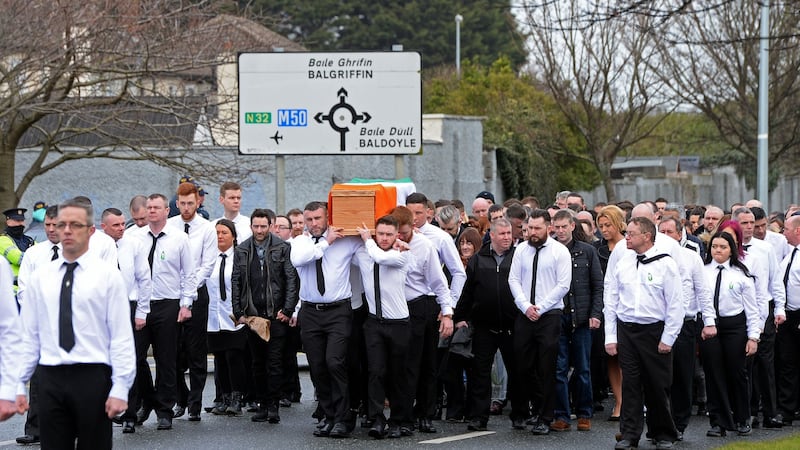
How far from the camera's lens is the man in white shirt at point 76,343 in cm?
699

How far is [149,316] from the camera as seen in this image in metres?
11.6

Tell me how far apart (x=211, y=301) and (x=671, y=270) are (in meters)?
4.87

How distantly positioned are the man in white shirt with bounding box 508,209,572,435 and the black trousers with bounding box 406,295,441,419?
788mm

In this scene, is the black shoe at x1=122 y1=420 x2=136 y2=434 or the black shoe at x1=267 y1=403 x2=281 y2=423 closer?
the black shoe at x1=122 y1=420 x2=136 y2=434

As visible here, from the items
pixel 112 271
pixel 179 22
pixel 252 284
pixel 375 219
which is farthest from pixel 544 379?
pixel 179 22

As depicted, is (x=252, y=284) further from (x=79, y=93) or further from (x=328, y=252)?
(x=79, y=93)

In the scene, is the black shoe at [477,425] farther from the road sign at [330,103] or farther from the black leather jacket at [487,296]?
the road sign at [330,103]

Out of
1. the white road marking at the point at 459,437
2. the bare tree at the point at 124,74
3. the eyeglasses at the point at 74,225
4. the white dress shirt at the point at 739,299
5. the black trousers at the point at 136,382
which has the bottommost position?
the white road marking at the point at 459,437

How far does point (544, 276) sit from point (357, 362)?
1956 mm

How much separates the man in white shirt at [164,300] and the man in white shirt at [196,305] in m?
0.33

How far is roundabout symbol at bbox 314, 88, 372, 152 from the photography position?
16.5 m

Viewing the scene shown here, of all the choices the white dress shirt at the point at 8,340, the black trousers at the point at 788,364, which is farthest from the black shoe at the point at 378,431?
the white dress shirt at the point at 8,340

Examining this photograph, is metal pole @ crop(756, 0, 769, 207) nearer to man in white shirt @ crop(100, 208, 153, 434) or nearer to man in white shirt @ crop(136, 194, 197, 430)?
man in white shirt @ crop(136, 194, 197, 430)

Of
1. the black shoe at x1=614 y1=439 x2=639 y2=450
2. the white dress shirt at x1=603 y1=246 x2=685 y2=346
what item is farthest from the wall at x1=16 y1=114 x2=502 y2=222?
the black shoe at x1=614 y1=439 x2=639 y2=450
